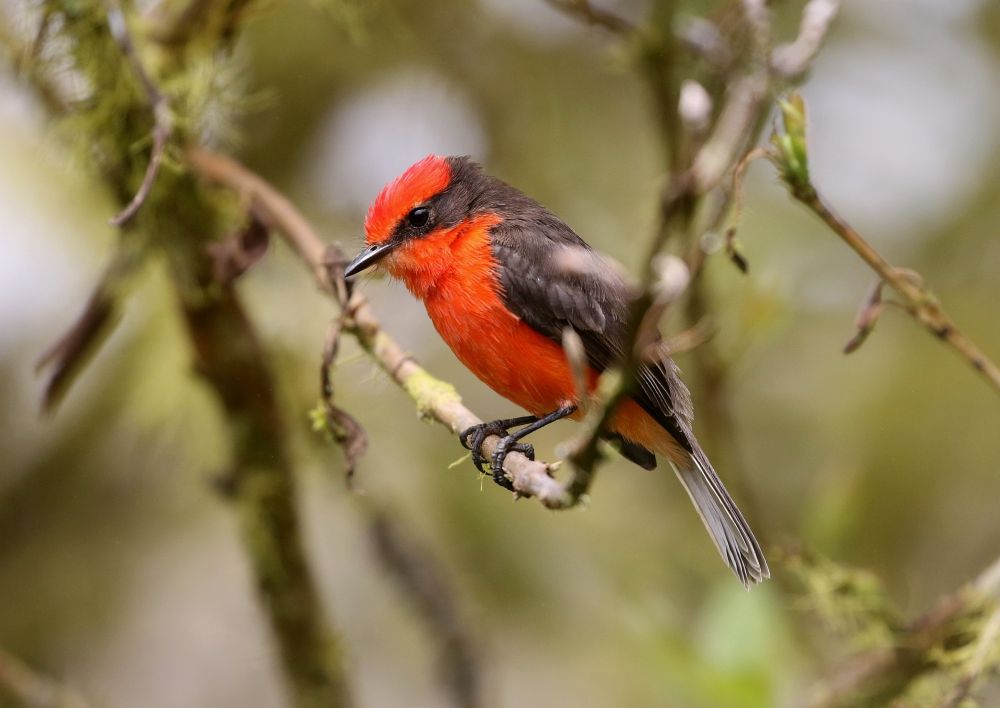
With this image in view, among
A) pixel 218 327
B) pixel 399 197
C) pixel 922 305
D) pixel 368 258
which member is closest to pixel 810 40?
pixel 922 305

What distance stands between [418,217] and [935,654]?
6.20 ft

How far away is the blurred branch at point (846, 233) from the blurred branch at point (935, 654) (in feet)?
1.92

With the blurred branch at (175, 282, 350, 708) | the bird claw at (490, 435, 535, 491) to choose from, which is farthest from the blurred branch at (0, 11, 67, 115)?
the bird claw at (490, 435, 535, 491)

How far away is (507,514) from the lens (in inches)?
193

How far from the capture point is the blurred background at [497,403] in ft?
14.8

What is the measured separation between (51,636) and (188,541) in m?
0.77

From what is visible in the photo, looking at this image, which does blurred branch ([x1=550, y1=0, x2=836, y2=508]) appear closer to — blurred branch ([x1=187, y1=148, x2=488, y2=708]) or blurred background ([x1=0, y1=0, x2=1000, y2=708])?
blurred branch ([x1=187, y1=148, x2=488, y2=708])

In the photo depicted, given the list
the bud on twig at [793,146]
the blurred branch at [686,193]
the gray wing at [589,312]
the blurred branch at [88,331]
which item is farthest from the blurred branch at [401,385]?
the bud on twig at [793,146]

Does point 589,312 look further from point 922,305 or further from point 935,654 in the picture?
point 935,654

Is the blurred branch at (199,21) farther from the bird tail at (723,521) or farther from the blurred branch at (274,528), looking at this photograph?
the bird tail at (723,521)

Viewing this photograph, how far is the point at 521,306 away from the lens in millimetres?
3240

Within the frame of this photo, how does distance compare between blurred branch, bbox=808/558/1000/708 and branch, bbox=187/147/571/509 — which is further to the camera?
blurred branch, bbox=808/558/1000/708

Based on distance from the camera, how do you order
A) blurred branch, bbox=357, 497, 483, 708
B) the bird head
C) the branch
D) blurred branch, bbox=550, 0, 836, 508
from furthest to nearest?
1. blurred branch, bbox=357, 497, 483, 708
2. the bird head
3. the branch
4. blurred branch, bbox=550, 0, 836, 508

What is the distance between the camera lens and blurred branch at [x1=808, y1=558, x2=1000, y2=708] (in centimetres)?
279
